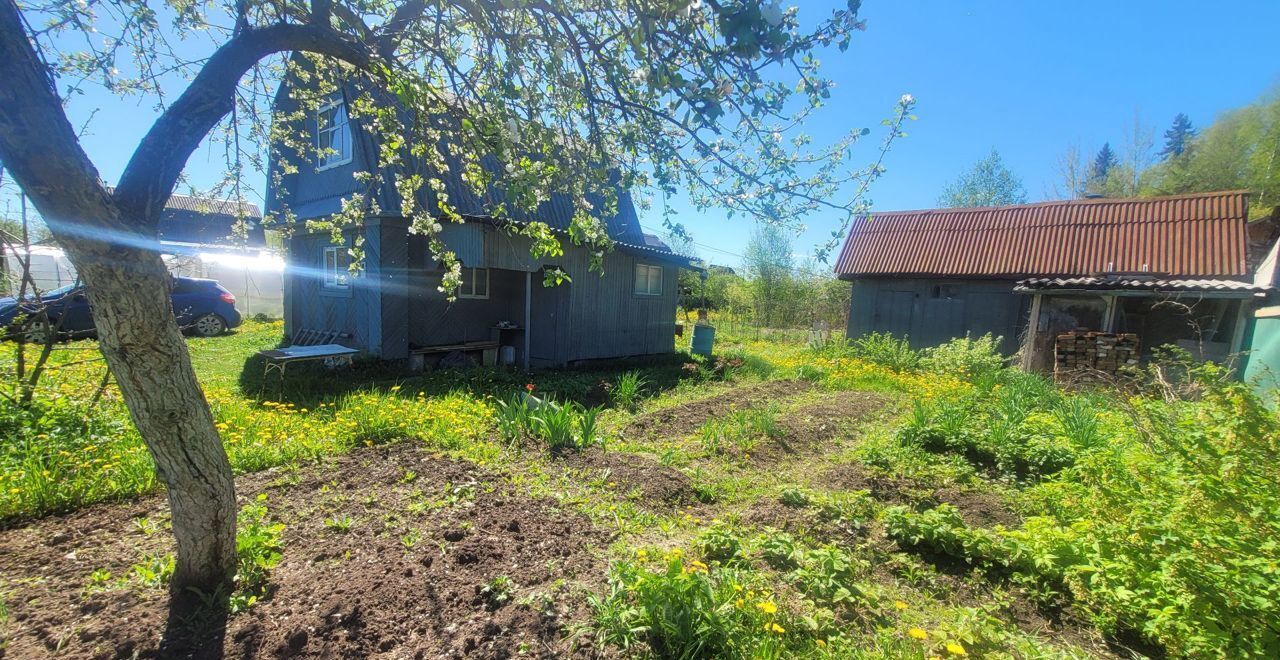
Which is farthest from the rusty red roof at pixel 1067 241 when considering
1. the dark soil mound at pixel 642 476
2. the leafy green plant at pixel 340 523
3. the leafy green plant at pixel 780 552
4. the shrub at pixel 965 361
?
the leafy green plant at pixel 340 523

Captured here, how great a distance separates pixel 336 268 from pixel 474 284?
281 cm

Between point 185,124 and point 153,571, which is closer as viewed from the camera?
point 185,124

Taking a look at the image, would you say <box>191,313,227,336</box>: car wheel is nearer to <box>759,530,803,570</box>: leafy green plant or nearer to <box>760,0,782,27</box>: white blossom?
<box>759,530,803,570</box>: leafy green plant

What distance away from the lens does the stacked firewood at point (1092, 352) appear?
8.88 metres

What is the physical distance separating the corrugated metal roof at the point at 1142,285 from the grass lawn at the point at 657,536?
5670 millimetres

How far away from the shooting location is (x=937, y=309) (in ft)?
42.8

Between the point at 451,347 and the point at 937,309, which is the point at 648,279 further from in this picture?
the point at 937,309

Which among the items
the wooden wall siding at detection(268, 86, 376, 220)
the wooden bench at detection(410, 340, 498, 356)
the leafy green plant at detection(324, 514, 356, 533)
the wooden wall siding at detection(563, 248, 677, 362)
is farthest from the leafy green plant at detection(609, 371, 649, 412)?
the wooden wall siding at detection(268, 86, 376, 220)

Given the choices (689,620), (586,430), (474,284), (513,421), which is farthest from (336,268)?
(689,620)

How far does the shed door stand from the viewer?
13454mm

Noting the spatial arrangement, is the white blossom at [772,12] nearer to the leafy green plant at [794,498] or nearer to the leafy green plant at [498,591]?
the leafy green plant at [498,591]

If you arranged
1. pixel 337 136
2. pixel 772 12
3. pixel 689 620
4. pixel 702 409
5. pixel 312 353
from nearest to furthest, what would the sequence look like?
pixel 772 12
pixel 689 620
pixel 702 409
pixel 312 353
pixel 337 136

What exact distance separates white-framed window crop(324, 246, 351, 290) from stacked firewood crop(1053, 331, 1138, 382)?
1369cm

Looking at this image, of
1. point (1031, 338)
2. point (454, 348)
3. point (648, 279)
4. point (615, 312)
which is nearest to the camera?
point (454, 348)
